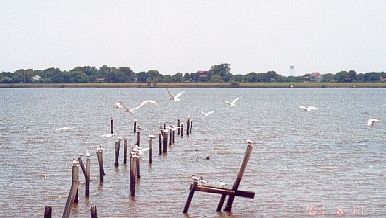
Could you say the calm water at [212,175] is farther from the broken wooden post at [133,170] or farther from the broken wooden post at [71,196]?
the broken wooden post at [71,196]

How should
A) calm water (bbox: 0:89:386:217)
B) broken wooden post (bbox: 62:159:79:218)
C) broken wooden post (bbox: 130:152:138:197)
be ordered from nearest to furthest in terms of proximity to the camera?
broken wooden post (bbox: 62:159:79:218) → calm water (bbox: 0:89:386:217) → broken wooden post (bbox: 130:152:138:197)

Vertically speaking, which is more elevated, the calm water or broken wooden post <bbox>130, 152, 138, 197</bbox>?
broken wooden post <bbox>130, 152, 138, 197</bbox>

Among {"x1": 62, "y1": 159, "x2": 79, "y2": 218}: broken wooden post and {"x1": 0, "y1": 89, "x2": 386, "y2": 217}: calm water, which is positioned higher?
{"x1": 62, "y1": 159, "x2": 79, "y2": 218}: broken wooden post

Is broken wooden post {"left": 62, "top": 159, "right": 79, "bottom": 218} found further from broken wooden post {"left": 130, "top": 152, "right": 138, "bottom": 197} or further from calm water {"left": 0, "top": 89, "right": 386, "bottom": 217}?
broken wooden post {"left": 130, "top": 152, "right": 138, "bottom": 197}

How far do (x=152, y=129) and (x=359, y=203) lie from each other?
47.5 metres

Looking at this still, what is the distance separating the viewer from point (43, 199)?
3203 centimetres

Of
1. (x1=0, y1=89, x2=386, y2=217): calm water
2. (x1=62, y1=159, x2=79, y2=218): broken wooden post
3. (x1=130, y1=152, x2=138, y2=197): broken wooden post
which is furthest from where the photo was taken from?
(x1=130, y1=152, x2=138, y2=197): broken wooden post

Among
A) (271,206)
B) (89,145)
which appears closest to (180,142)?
(89,145)

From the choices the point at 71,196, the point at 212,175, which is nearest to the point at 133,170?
the point at 212,175

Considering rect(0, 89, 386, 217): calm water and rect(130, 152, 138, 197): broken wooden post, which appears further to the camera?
rect(130, 152, 138, 197): broken wooden post

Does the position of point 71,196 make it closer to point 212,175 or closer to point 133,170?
point 133,170

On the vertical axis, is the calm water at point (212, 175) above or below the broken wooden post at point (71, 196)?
below

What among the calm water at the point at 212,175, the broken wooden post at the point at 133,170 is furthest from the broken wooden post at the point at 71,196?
the broken wooden post at the point at 133,170

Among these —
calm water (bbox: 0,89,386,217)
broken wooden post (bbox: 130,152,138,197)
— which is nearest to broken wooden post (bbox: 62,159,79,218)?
→ calm water (bbox: 0,89,386,217)
